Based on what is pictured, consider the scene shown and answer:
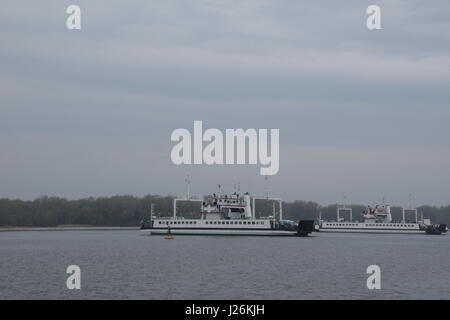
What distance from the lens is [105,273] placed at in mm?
66312

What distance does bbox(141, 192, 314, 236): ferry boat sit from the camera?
471ft

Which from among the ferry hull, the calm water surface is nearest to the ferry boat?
the ferry hull

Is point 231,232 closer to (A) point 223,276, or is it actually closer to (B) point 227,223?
(B) point 227,223

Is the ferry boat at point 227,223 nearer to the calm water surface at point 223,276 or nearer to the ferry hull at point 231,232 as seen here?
the ferry hull at point 231,232

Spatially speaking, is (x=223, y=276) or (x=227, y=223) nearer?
(x=223, y=276)

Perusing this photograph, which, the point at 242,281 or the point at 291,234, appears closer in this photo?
the point at 242,281

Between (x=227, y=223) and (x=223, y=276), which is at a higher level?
(x=227, y=223)

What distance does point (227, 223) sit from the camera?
146 meters

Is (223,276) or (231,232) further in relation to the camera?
(231,232)

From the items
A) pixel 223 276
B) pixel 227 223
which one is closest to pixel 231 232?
pixel 227 223

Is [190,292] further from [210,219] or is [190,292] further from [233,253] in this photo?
[210,219]
